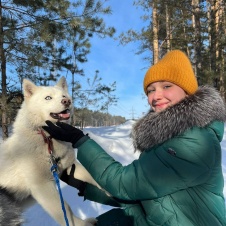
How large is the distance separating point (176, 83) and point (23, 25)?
6.66 metres

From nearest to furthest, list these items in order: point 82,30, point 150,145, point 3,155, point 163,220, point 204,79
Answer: point 163,220 < point 150,145 < point 3,155 < point 82,30 < point 204,79

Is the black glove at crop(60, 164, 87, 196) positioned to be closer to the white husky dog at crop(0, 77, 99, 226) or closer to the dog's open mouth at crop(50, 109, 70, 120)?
the white husky dog at crop(0, 77, 99, 226)

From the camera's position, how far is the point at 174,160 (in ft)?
5.20

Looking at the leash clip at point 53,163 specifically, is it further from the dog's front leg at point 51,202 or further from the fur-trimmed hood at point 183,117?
the fur-trimmed hood at point 183,117

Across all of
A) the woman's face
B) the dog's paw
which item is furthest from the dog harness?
the woman's face

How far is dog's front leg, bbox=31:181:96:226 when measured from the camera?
6.89ft

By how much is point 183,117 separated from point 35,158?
1.32m

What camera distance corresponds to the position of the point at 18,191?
86.7 inches

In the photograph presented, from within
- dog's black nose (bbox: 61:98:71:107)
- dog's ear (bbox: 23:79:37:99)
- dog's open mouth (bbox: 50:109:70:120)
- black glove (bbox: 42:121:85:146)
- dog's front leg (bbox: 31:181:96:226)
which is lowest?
dog's front leg (bbox: 31:181:96:226)

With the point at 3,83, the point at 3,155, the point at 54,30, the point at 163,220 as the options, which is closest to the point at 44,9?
the point at 54,30

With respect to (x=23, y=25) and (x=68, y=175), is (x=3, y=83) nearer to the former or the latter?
(x=23, y=25)

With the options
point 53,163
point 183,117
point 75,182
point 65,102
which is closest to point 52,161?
point 53,163

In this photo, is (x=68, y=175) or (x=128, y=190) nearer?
(x=128, y=190)

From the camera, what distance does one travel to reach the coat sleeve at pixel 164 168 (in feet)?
5.17
